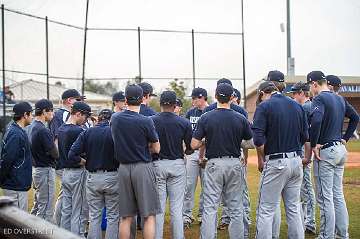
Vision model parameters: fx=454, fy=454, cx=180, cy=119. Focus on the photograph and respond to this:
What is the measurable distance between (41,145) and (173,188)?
2.16m

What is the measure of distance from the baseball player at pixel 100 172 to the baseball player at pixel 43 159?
2.97 ft

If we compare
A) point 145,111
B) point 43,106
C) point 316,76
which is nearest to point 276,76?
point 316,76

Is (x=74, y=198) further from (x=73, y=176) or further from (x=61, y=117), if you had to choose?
(x=61, y=117)

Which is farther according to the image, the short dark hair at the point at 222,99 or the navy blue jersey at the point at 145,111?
the navy blue jersey at the point at 145,111

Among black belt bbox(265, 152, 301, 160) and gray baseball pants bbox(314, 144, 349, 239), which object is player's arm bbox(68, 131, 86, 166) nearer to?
black belt bbox(265, 152, 301, 160)

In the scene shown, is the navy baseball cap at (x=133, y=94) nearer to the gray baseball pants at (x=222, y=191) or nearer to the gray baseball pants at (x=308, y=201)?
the gray baseball pants at (x=222, y=191)

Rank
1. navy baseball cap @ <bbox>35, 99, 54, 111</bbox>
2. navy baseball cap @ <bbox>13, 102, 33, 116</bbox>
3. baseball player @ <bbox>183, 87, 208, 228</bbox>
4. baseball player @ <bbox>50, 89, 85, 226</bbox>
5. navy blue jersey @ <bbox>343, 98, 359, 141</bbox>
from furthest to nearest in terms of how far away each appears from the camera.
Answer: baseball player @ <bbox>183, 87, 208, 228</bbox> < baseball player @ <bbox>50, 89, 85, 226</bbox> < navy baseball cap @ <bbox>35, 99, 54, 111</bbox> < navy blue jersey @ <bbox>343, 98, 359, 141</bbox> < navy baseball cap @ <bbox>13, 102, 33, 116</bbox>

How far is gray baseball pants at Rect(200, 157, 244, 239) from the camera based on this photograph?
18.6ft

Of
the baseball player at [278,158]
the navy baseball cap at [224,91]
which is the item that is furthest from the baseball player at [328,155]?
the navy baseball cap at [224,91]

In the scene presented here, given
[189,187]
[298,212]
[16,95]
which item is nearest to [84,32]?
[16,95]

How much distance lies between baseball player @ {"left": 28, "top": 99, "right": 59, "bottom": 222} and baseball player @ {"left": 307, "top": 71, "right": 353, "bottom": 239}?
12.1 feet

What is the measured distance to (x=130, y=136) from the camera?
530 centimetres

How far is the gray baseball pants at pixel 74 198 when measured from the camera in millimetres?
6359

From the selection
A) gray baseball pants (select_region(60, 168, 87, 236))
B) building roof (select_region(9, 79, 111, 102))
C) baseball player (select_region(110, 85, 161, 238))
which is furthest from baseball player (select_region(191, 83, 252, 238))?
building roof (select_region(9, 79, 111, 102))
